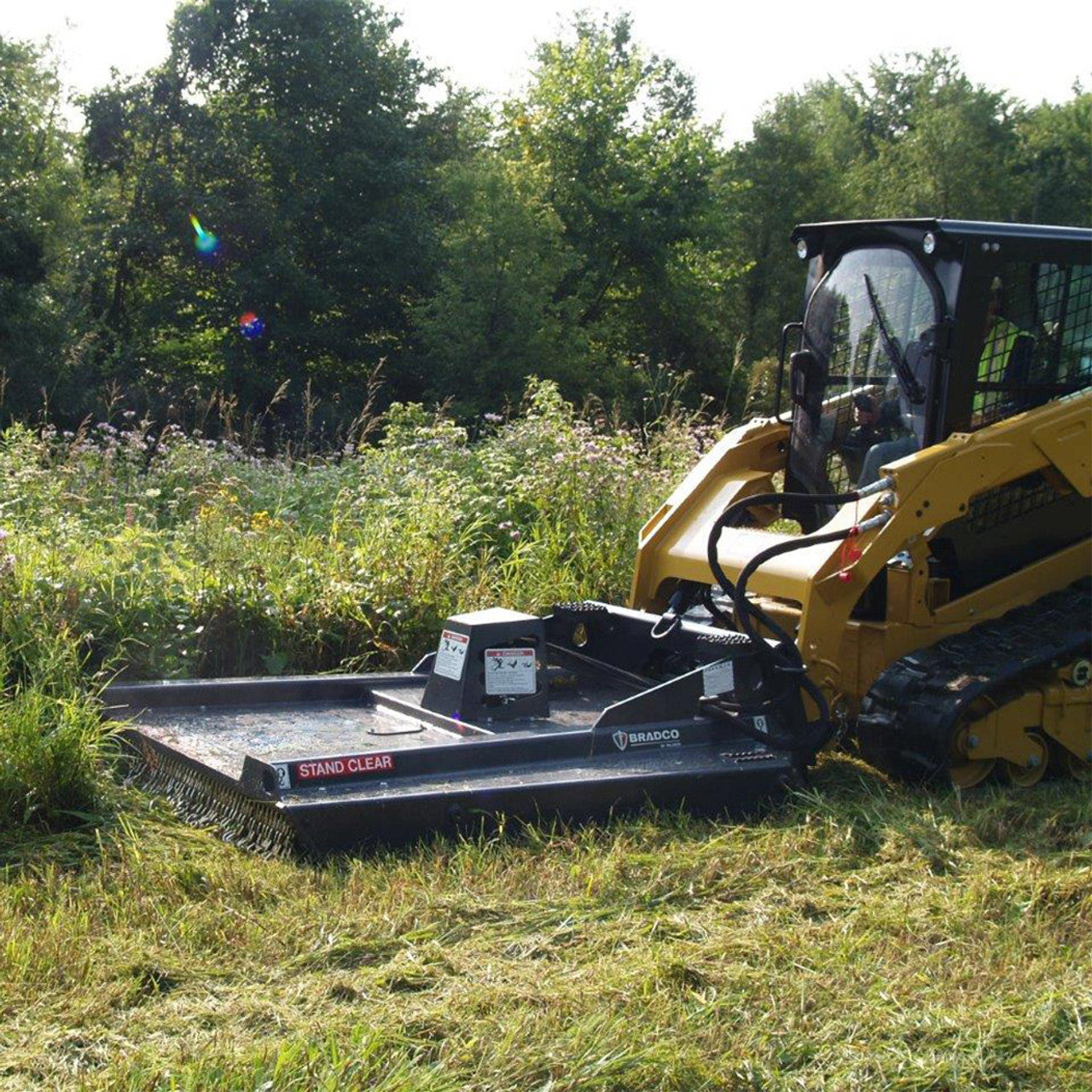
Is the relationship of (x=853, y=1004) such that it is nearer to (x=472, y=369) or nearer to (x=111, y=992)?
(x=111, y=992)

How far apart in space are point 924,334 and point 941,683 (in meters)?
1.43

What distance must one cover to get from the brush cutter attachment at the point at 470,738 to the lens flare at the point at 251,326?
76.9 feet

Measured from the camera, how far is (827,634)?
5664 mm

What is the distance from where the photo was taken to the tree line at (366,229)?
2545 cm

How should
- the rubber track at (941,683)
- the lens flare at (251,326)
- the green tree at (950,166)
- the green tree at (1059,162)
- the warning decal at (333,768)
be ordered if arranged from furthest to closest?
the green tree at (1059,162) → the green tree at (950,166) → the lens flare at (251,326) → the rubber track at (941,683) → the warning decal at (333,768)

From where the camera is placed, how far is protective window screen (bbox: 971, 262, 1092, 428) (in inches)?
234

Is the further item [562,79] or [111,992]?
[562,79]

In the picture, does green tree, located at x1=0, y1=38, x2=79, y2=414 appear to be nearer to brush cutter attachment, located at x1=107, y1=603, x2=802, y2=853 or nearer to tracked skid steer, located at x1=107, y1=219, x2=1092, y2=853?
brush cutter attachment, located at x1=107, y1=603, x2=802, y2=853

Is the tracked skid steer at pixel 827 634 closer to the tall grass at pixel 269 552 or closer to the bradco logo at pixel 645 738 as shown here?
the bradco logo at pixel 645 738

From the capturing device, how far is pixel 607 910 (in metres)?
4.23

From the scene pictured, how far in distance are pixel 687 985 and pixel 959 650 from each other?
2.41 meters

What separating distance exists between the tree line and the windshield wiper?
14300 millimetres

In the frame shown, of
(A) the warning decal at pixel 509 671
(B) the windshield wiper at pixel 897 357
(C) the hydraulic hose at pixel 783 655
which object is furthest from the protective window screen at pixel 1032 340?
(A) the warning decal at pixel 509 671

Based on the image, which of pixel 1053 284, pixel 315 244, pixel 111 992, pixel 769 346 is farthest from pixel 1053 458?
pixel 769 346
